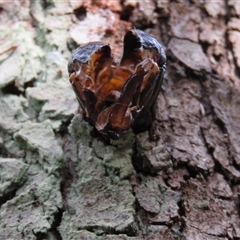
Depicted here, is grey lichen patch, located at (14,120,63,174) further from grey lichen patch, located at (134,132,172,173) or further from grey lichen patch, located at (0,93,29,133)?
grey lichen patch, located at (134,132,172,173)

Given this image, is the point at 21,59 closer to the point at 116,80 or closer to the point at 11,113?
the point at 11,113

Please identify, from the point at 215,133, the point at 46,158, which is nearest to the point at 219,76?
the point at 215,133

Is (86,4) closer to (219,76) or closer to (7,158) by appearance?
(219,76)

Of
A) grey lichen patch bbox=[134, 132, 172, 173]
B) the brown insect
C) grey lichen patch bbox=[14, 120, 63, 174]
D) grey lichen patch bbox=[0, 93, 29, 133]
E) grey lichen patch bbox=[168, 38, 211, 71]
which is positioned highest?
the brown insect

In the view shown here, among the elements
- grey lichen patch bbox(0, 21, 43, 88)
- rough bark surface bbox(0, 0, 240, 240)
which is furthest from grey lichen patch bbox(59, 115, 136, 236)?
grey lichen patch bbox(0, 21, 43, 88)

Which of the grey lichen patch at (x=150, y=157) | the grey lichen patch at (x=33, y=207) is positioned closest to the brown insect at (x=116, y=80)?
the grey lichen patch at (x=150, y=157)

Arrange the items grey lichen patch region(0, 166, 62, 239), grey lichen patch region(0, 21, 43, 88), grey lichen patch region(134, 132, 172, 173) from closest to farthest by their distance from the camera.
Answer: grey lichen patch region(0, 166, 62, 239), grey lichen patch region(134, 132, 172, 173), grey lichen patch region(0, 21, 43, 88)

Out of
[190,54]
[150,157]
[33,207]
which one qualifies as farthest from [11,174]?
[190,54]
